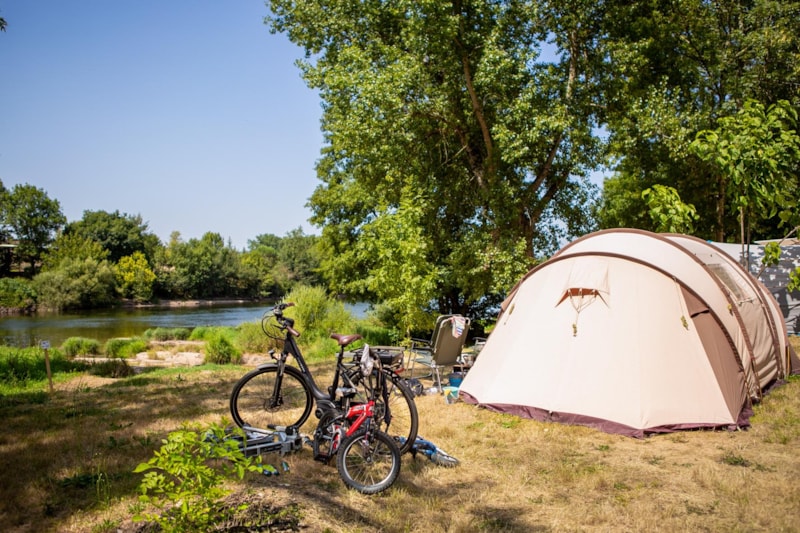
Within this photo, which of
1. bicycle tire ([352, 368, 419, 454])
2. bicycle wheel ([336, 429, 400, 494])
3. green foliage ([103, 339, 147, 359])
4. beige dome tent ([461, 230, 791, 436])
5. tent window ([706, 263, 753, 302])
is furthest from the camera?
green foliage ([103, 339, 147, 359])

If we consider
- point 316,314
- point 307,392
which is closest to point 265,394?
point 307,392

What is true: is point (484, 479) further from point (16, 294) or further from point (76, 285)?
point (16, 294)

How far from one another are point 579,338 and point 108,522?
470 cm

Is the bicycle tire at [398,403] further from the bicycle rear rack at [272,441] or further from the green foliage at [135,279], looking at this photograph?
the green foliage at [135,279]

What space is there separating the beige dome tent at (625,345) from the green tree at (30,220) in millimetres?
61055

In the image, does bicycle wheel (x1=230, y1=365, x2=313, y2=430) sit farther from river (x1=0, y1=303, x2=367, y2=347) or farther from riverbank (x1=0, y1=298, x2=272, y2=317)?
riverbank (x1=0, y1=298, x2=272, y2=317)

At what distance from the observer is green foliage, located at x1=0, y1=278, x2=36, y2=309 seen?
42812mm

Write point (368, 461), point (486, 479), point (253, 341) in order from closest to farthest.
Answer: point (368, 461) → point (486, 479) → point (253, 341)

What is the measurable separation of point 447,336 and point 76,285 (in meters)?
46.4

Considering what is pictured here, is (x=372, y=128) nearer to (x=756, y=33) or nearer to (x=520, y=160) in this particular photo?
(x=520, y=160)

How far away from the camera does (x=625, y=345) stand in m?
5.96

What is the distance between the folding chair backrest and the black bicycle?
228 cm

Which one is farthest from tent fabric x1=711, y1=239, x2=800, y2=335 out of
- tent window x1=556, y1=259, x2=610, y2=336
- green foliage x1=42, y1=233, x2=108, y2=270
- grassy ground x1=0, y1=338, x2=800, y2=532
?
green foliage x1=42, y1=233, x2=108, y2=270

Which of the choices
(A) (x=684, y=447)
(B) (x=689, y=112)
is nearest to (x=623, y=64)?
(B) (x=689, y=112)
